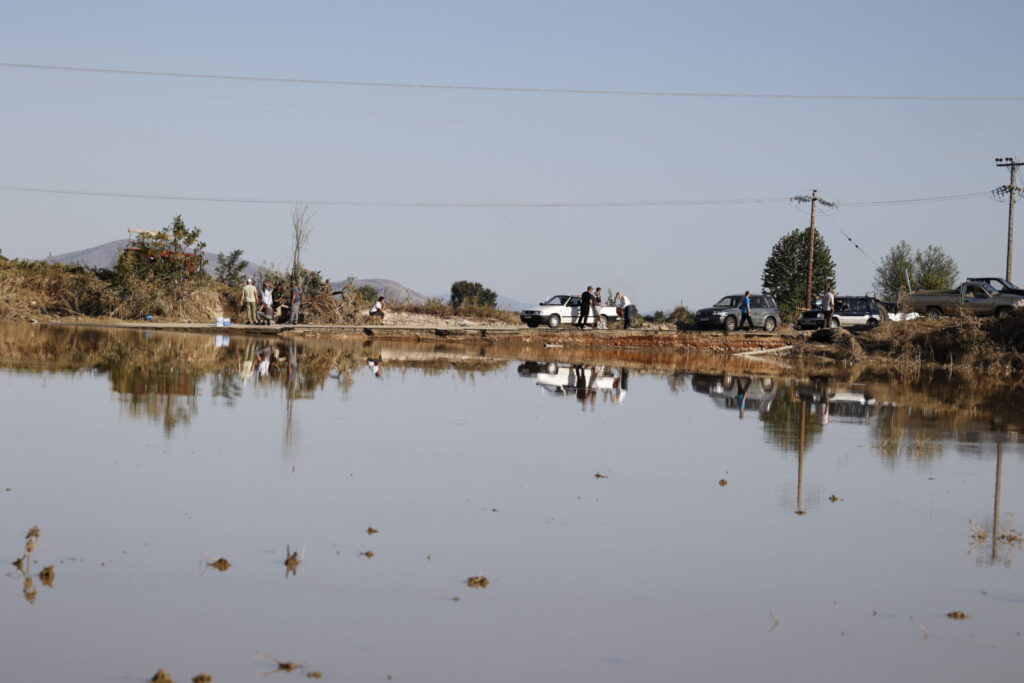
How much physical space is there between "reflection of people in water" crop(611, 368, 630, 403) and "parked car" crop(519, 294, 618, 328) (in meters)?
20.7

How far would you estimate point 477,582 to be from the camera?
880cm

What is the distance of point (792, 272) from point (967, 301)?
58.4 m

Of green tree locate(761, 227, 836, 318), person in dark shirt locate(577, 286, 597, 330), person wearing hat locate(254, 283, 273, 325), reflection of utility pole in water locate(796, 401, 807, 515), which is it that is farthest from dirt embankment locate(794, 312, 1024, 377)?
green tree locate(761, 227, 836, 318)

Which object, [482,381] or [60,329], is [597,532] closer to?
[482,381]

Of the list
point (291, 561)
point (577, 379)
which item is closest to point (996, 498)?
point (291, 561)

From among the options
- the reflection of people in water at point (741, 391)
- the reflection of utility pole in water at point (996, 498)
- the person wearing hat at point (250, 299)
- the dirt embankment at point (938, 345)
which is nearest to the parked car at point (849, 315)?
the dirt embankment at point (938, 345)

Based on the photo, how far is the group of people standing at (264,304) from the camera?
50469mm

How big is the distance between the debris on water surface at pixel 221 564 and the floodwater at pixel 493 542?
0.05 m

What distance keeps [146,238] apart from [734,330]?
26.6 m

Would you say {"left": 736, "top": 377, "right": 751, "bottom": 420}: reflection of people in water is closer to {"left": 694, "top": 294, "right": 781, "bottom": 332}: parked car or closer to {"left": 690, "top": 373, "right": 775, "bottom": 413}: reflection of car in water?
{"left": 690, "top": 373, "right": 775, "bottom": 413}: reflection of car in water

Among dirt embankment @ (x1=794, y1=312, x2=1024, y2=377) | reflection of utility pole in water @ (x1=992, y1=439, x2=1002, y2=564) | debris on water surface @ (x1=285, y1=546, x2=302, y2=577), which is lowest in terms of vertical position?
debris on water surface @ (x1=285, y1=546, x2=302, y2=577)

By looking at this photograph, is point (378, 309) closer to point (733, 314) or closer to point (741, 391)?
point (733, 314)

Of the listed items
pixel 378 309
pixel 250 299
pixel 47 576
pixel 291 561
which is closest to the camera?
pixel 47 576

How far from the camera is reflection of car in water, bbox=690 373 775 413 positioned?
24.8m
